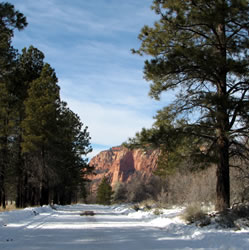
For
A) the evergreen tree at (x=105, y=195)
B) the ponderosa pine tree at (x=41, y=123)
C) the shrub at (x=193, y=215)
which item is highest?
the ponderosa pine tree at (x=41, y=123)

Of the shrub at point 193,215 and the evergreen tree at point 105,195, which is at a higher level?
the shrub at point 193,215

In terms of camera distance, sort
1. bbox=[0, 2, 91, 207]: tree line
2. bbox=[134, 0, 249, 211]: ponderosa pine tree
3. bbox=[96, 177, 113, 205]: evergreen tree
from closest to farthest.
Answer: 1. bbox=[134, 0, 249, 211]: ponderosa pine tree
2. bbox=[0, 2, 91, 207]: tree line
3. bbox=[96, 177, 113, 205]: evergreen tree

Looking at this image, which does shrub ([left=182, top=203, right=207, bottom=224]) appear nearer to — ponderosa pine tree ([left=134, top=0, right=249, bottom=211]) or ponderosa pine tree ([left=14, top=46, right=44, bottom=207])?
ponderosa pine tree ([left=134, top=0, right=249, bottom=211])

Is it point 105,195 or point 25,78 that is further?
point 105,195

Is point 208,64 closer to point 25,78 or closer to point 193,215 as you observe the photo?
point 193,215

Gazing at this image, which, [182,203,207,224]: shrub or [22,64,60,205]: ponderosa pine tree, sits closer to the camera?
[182,203,207,224]: shrub

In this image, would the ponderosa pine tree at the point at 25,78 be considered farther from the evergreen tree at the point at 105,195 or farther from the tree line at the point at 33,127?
the evergreen tree at the point at 105,195

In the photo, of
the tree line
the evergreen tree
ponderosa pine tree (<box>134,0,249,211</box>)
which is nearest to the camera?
ponderosa pine tree (<box>134,0,249,211</box>)

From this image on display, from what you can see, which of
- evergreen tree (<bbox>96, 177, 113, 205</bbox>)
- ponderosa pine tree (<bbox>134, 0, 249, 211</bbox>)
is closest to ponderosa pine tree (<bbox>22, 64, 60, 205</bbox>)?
ponderosa pine tree (<bbox>134, 0, 249, 211</bbox>)

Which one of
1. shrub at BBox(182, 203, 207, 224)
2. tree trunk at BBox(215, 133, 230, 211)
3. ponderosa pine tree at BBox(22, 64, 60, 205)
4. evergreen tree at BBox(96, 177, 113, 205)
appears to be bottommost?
evergreen tree at BBox(96, 177, 113, 205)

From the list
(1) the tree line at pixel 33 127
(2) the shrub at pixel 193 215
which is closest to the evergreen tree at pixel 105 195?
(1) the tree line at pixel 33 127

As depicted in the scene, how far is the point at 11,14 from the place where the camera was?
1565 centimetres

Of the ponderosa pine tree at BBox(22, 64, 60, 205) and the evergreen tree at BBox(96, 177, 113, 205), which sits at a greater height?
the ponderosa pine tree at BBox(22, 64, 60, 205)

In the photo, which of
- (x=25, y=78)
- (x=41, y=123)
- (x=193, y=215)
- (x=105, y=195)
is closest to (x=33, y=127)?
(x=41, y=123)
